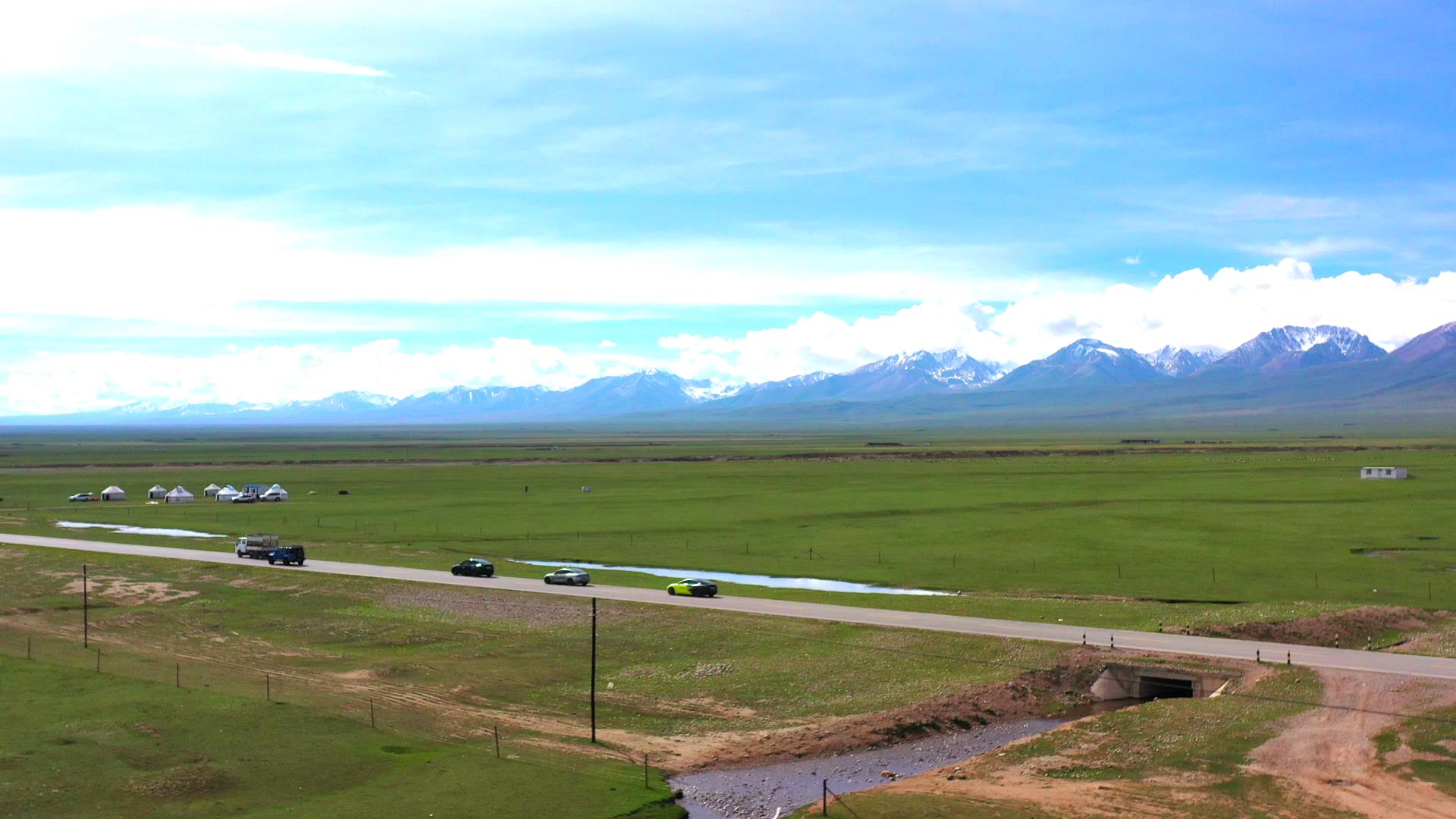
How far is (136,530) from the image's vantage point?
321ft

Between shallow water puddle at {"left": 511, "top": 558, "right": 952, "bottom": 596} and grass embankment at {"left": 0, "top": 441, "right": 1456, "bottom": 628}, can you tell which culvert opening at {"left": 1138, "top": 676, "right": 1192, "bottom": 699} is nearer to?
grass embankment at {"left": 0, "top": 441, "right": 1456, "bottom": 628}

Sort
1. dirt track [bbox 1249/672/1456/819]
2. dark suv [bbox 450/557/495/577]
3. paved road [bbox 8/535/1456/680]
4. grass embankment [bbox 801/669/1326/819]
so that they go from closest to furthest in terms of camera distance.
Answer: dirt track [bbox 1249/672/1456/819] < grass embankment [bbox 801/669/1326/819] < paved road [bbox 8/535/1456/680] < dark suv [bbox 450/557/495/577]

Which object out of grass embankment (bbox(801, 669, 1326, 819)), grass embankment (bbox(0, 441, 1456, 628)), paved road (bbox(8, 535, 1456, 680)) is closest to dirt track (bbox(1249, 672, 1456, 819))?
grass embankment (bbox(801, 669, 1326, 819))

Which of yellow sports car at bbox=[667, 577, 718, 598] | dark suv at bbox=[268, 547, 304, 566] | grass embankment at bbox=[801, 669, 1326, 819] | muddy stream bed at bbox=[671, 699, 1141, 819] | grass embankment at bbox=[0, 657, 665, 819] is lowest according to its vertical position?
muddy stream bed at bbox=[671, 699, 1141, 819]

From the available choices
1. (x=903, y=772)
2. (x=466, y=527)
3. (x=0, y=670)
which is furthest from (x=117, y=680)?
(x=466, y=527)

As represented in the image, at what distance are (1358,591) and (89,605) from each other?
2780 inches

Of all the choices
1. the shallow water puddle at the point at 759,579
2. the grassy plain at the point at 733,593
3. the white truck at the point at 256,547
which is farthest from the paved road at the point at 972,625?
the shallow water puddle at the point at 759,579

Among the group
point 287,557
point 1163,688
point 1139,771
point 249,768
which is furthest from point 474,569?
point 1139,771

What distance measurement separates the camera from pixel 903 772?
37.5 m

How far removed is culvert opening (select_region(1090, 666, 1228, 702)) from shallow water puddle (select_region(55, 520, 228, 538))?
75.6 meters

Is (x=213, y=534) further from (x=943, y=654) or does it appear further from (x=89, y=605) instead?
(x=943, y=654)

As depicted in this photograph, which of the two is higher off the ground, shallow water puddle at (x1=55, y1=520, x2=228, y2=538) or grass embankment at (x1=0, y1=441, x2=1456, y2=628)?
shallow water puddle at (x1=55, y1=520, x2=228, y2=538)

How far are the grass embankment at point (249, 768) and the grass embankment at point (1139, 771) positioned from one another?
8780mm

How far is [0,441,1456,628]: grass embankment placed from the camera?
63812 millimetres
